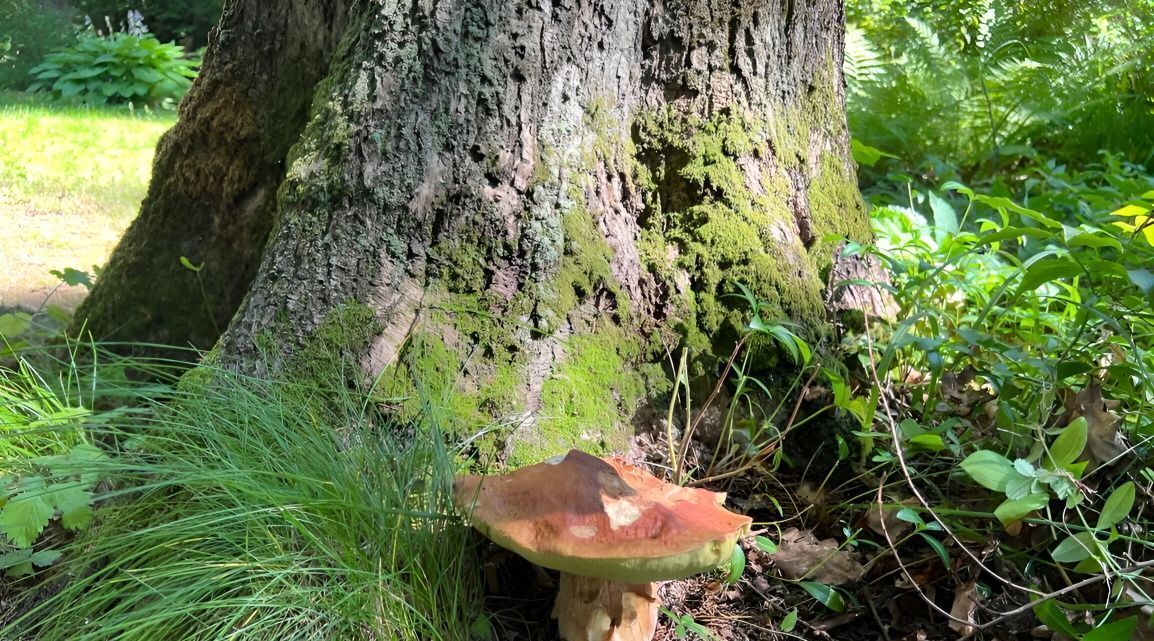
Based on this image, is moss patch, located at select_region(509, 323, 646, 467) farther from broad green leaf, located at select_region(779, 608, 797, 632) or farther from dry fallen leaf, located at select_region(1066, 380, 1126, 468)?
dry fallen leaf, located at select_region(1066, 380, 1126, 468)

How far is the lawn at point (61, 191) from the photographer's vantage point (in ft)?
13.6

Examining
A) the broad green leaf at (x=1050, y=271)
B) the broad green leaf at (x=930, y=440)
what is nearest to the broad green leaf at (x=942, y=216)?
the broad green leaf at (x=1050, y=271)

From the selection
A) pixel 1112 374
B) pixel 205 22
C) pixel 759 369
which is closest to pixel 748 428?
pixel 759 369

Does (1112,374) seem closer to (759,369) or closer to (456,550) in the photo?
(759,369)

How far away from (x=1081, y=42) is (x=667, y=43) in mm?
4210

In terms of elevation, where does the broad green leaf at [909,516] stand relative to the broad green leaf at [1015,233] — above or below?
below

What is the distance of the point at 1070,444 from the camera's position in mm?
1615

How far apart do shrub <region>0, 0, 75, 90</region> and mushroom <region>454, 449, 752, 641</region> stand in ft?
43.2

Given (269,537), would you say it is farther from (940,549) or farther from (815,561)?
(940,549)

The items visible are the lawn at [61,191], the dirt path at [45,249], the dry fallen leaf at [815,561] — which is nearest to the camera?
the dry fallen leaf at [815,561]

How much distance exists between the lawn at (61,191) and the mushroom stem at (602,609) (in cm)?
309

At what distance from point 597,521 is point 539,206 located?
→ 0.97 m

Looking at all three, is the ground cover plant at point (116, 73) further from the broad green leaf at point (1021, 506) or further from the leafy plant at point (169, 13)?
the broad green leaf at point (1021, 506)

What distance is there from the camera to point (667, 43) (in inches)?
90.6
